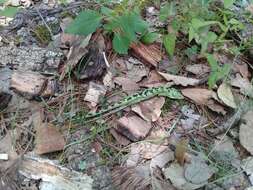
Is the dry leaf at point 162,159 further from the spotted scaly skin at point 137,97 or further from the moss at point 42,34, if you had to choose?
the moss at point 42,34

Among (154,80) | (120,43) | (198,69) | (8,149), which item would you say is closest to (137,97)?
(154,80)

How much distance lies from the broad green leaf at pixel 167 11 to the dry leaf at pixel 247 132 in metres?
0.61

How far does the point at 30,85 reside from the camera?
197 centimetres

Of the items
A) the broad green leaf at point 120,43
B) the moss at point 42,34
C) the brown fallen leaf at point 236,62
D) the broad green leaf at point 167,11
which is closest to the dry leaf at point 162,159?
the broad green leaf at point 120,43

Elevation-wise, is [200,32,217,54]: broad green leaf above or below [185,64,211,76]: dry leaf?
above

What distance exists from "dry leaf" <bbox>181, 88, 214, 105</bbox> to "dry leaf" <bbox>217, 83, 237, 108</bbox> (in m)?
0.04

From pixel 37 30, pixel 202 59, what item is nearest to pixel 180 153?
pixel 202 59

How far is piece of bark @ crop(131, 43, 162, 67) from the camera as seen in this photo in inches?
82.4

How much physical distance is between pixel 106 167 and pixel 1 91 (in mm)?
564

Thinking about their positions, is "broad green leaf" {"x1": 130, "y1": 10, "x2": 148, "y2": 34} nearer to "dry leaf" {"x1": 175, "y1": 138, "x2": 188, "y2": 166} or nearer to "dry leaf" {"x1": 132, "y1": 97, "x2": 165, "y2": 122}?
"dry leaf" {"x1": 132, "y1": 97, "x2": 165, "y2": 122}

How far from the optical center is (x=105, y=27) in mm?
2057

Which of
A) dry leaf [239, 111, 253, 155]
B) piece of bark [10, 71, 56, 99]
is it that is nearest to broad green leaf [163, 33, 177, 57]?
dry leaf [239, 111, 253, 155]

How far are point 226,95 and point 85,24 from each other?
2.31 ft

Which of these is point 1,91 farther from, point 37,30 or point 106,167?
point 106,167
